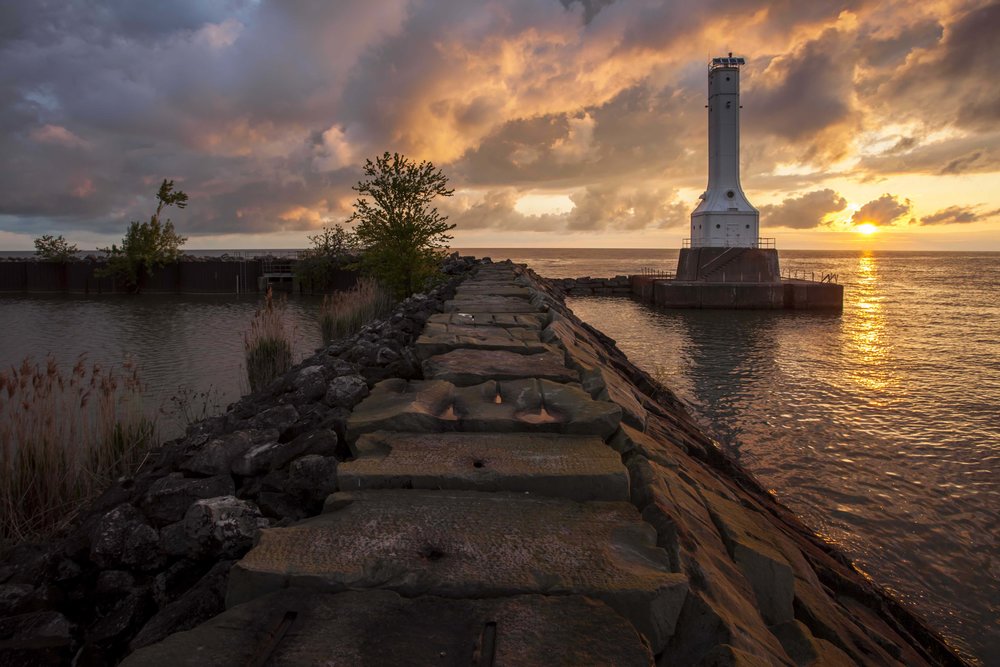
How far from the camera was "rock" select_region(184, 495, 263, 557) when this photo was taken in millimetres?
2340

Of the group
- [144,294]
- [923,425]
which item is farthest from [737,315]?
[144,294]

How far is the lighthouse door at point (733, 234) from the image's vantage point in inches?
1460

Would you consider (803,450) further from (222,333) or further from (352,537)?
(222,333)

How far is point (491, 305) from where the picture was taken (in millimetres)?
8289

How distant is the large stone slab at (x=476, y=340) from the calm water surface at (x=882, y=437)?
9.52 feet

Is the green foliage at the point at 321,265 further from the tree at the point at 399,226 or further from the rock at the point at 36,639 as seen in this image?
the rock at the point at 36,639

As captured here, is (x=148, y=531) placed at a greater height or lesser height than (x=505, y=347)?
lesser

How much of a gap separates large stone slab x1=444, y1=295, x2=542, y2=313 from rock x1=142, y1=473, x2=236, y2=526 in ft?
16.2

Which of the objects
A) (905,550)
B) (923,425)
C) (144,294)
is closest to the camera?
(905,550)

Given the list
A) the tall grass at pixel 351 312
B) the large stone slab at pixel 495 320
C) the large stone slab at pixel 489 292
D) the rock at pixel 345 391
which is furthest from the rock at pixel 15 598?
the tall grass at pixel 351 312

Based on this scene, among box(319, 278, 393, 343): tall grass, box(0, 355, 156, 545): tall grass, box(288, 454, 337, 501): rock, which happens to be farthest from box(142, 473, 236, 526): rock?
box(319, 278, 393, 343): tall grass

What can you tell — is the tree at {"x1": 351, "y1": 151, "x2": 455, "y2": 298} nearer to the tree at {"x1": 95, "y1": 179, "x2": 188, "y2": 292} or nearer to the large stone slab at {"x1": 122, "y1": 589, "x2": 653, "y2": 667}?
the large stone slab at {"x1": 122, "y1": 589, "x2": 653, "y2": 667}

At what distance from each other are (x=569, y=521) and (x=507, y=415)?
3.59ft

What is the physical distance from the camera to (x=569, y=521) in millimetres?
2289
